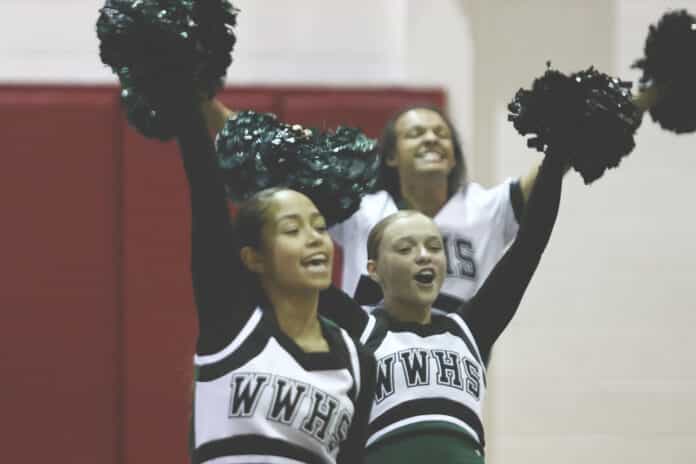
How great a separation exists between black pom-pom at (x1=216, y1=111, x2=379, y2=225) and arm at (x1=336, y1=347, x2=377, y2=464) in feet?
0.96

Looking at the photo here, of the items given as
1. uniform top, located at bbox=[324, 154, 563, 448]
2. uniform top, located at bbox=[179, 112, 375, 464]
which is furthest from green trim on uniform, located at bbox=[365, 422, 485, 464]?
uniform top, located at bbox=[179, 112, 375, 464]

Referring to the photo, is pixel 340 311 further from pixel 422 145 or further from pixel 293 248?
pixel 422 145

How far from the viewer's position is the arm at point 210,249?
1.86 meters

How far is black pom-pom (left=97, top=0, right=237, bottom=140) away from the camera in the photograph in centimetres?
185

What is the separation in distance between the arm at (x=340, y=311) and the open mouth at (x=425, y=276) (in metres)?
0.13

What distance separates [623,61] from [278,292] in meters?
2.25

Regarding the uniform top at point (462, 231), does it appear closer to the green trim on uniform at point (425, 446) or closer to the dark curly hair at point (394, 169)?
the dark curly hair at point (394, 169)

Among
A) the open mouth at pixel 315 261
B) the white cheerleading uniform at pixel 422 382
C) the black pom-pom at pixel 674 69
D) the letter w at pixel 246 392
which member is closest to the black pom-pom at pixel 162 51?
the open mouth at pixel 315 261

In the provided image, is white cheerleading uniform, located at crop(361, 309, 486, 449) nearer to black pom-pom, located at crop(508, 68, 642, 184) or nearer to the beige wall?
black pom-pom, located at crop(508, 68, 642, 184)

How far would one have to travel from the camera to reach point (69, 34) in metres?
3.95

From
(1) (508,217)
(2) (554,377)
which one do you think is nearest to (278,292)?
(1) (508,217)

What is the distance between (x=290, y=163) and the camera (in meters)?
2.08

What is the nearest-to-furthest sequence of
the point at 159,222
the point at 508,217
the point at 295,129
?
the point at 295,129
the point at 508,217
the point at 159,222

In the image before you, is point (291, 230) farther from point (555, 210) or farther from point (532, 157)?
point (532, 157)
